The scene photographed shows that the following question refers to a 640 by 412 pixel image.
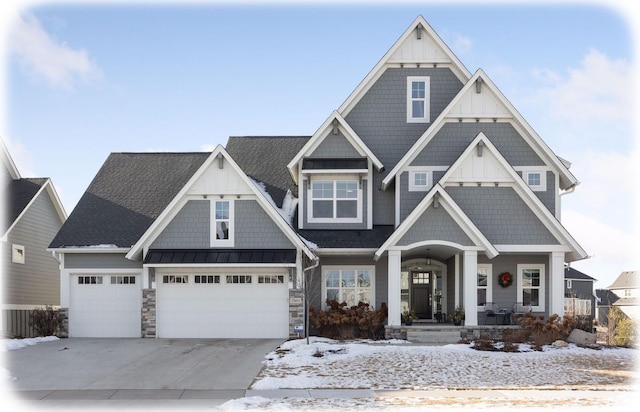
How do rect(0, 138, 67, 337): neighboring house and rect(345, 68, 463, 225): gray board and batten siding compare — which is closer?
rect(345, 68, 463, 225): gray board and batten siding

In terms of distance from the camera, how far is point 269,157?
2644cm

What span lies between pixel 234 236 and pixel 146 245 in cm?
291

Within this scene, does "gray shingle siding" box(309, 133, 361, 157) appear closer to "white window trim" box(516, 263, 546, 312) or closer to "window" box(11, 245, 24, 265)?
"white window trim" box(516, 263, 546, 312)

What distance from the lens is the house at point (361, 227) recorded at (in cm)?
2117

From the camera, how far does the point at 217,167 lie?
2152 centimetres

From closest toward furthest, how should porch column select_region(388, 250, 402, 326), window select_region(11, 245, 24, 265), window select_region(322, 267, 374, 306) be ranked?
porch column select_region(388, 250, 402, 326) < window select_region(322, 267, 374, 306) < window select_region(11, 245, 24, 265)

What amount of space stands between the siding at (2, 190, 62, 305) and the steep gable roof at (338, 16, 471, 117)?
14.1m

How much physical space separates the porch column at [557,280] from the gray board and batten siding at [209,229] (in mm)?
8661

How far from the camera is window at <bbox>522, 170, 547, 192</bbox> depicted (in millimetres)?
22406

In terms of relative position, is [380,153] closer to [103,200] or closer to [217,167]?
[217,167]

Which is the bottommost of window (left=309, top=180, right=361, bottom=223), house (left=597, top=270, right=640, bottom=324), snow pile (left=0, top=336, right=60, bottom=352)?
house (left=597, top=270, right=640, bottom=324)

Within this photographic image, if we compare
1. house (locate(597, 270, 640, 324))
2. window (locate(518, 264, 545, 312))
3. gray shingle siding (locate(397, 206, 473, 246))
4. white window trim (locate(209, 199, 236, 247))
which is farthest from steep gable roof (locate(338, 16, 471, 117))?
house (locate(597, 270, 640, 324))

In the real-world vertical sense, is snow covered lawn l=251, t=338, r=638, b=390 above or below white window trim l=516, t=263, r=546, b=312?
below

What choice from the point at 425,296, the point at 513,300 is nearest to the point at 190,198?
the point at 425,296
